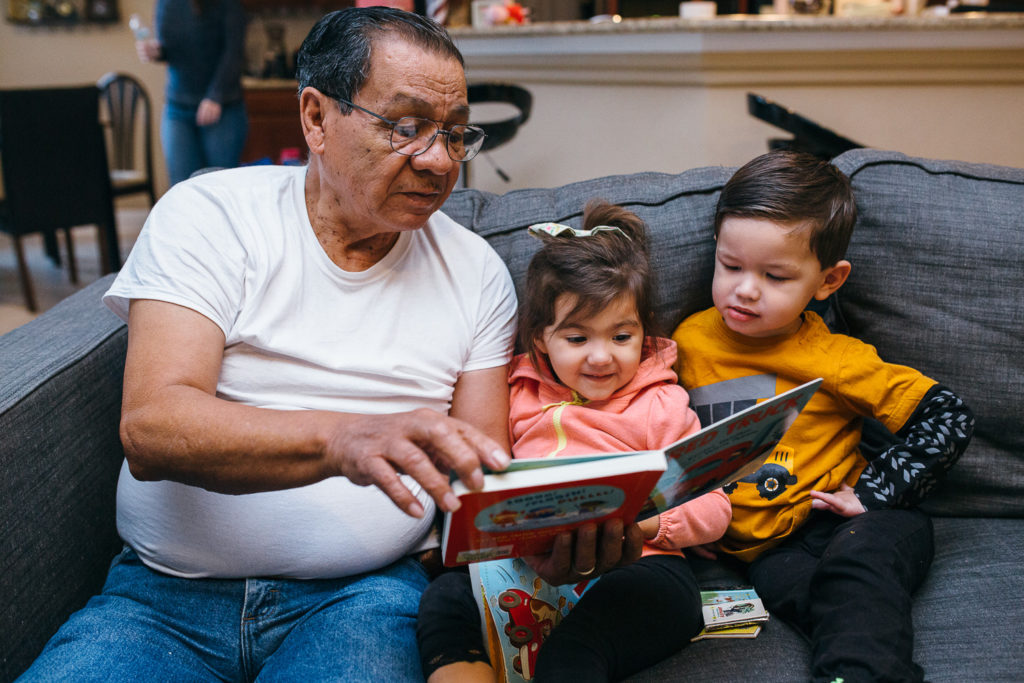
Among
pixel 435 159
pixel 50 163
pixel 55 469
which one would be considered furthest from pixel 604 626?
pixel 50 163

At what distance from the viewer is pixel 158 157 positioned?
20.7ft

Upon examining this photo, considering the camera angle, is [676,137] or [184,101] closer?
[676,137]

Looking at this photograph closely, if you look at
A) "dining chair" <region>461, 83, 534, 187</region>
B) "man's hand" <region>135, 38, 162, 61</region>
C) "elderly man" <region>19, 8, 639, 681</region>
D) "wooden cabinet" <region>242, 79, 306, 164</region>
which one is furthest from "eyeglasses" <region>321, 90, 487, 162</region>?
"wooden cabinet" <region>242, 79, 306, 164</region>

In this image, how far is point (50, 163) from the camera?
151 inches

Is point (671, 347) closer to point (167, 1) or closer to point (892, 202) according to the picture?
point (892, 202)

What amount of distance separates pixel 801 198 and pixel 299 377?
0.81 meters

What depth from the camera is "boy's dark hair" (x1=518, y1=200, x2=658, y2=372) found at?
3.94 feet

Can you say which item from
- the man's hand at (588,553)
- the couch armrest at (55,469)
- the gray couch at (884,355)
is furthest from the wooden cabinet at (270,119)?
the man's hand at (588,553)

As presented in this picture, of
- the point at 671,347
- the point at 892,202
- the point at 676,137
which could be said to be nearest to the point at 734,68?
the point at 676,137

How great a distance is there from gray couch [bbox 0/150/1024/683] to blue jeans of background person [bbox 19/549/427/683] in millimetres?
120

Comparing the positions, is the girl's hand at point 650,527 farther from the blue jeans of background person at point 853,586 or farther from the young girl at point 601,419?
the blue jeans of background person at point 853,586

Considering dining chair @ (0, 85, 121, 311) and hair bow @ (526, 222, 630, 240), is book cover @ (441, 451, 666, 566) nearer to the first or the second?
hair bow @ (526, 222, 630, 240)

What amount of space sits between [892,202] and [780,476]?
1.73 feet

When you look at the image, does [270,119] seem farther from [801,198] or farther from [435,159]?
[801,198]
